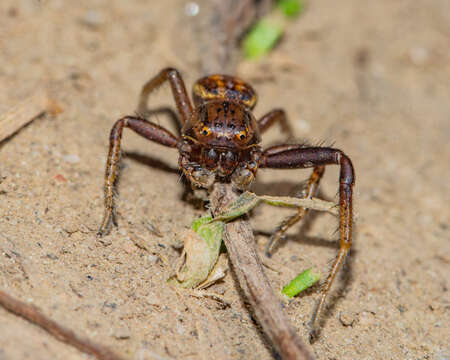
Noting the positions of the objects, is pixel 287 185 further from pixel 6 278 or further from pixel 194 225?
pixel 6 278

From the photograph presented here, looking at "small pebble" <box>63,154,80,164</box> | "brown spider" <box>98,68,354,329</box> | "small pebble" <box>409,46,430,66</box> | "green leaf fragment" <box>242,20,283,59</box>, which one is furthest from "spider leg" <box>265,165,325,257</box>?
"small pebble" <box>409,46,430,66</box>

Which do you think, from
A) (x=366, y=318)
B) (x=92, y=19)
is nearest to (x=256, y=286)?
(x=366, y=318)

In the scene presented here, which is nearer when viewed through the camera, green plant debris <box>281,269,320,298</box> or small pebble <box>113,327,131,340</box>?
small pebble <box>113,327,131,340</box>

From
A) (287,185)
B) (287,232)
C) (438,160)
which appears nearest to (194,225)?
(287,232)

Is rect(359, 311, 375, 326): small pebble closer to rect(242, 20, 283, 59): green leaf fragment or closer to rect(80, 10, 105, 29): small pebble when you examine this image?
rect(242, 20, 283, 59): green leaf fragment

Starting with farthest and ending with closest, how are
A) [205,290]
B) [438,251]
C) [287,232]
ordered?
1. [438,251]
2. [287,232]
3. [205,290]

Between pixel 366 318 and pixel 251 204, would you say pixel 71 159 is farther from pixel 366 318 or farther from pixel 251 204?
pixel 366 318
